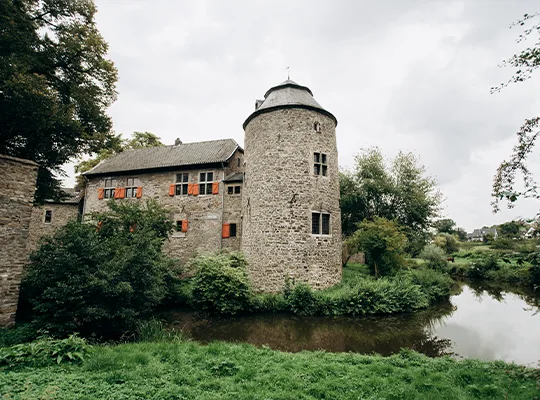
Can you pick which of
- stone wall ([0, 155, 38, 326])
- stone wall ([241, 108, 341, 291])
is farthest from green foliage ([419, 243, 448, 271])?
stone wall ([0, 155, 38, 326])

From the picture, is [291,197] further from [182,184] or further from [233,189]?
[182,184]

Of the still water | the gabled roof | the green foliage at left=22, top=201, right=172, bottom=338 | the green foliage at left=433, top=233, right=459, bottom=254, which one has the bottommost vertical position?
the still water

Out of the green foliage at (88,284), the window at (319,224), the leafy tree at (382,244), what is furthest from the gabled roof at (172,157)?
the green foliage at (88,284)

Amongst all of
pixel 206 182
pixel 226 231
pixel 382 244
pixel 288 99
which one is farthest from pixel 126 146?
pixel 382 244

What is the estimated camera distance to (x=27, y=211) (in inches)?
312

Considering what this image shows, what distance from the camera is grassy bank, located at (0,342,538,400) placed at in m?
4.09

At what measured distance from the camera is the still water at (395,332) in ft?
25.5

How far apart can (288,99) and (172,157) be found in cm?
931

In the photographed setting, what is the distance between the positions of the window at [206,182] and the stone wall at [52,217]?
1126 cm

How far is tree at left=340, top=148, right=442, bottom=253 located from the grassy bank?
51.8 feet

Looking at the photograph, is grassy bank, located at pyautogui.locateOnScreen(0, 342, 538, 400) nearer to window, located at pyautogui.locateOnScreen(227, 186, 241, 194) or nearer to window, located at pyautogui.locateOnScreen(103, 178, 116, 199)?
window, located at pyautogui.locateOnScreen(227, 186, 241, 194)

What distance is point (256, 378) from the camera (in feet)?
15.6

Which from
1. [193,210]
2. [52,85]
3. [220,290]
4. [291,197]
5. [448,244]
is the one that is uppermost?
[52,85]

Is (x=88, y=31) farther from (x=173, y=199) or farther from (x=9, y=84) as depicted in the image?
(x=173, y=199)
